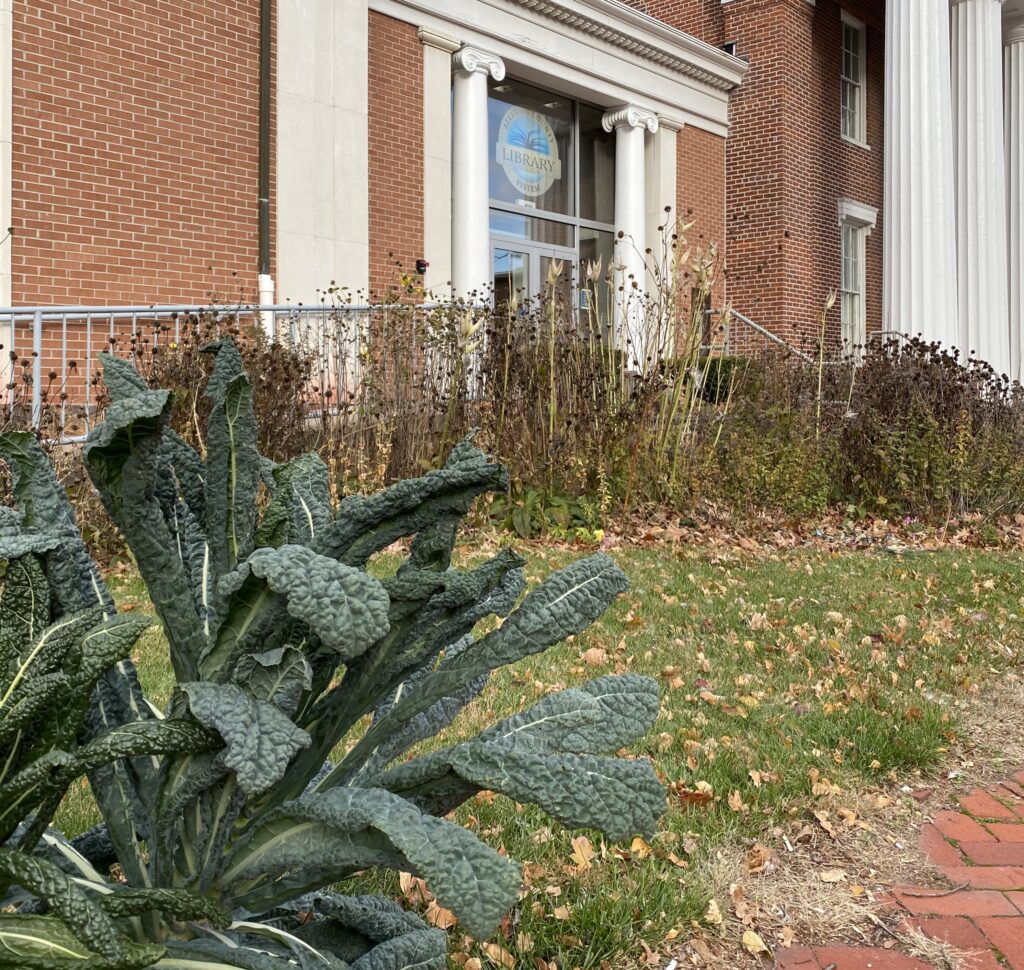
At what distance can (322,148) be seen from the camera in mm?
10539

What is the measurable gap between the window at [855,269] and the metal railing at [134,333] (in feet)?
37.8

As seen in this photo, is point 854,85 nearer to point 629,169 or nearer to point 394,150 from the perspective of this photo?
point 629,169

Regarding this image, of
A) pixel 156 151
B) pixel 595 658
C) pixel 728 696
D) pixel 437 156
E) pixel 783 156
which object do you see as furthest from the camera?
pixel 783 156

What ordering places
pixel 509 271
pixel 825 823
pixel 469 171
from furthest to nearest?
pixel 509 271
pixel 469 171
pixel 825 823

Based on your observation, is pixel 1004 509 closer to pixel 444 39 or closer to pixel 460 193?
pixel 460 193

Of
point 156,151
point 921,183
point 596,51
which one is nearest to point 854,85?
point 921,183

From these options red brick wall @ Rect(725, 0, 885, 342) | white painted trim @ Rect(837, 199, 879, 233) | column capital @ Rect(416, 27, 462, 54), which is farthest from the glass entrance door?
white painted trim @ Rect(837, 199, 879, 233)

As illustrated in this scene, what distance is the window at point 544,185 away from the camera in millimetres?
13969

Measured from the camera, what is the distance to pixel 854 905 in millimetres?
2320

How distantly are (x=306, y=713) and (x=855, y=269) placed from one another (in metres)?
18.3

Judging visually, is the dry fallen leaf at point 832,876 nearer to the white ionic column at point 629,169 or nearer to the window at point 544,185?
the window at point 544,185

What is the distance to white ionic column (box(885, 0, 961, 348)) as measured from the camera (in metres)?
13.1

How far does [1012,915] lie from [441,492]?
6.20 ft

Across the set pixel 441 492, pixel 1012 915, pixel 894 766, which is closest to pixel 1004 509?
pixel 894 766
